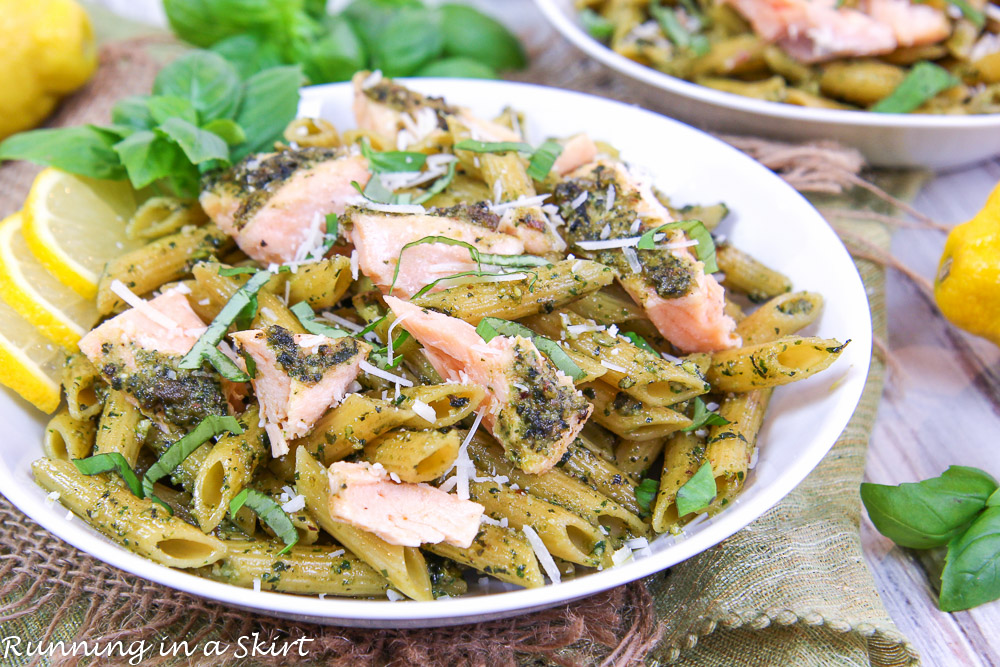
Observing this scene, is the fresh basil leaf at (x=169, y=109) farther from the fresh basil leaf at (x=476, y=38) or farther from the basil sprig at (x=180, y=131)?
the fresh basil leaf at (x=476, y=38)

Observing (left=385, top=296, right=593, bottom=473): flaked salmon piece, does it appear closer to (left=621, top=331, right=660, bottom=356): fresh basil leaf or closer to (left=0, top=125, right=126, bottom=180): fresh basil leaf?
(left=621, top=331, right=660, bottom=356): fresh basil leaf

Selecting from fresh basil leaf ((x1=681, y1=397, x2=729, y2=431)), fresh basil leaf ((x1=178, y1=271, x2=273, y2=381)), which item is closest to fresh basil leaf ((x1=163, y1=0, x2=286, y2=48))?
fresh basil leaf ((x1=178, y1=271, x2=273, y2=381))

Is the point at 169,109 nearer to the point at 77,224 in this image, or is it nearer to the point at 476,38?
the point at 77,224

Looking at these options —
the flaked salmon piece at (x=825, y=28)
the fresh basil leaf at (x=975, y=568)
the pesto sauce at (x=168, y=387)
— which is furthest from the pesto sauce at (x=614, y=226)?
the flaked salmon piece at (x=825, y=28)

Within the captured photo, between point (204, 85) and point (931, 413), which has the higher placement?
point (204, 85)

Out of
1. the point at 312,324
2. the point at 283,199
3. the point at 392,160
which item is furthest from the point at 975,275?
the point at 283,199
